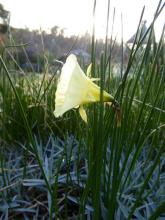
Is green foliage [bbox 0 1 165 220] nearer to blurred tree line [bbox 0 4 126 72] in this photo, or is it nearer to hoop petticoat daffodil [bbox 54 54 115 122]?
hoop petticoat daffodil [bbox 54 54 115 122]

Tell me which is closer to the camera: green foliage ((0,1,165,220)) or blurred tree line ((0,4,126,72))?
green foliage ((0,1,165,220))

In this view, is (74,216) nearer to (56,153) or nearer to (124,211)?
(124,211)

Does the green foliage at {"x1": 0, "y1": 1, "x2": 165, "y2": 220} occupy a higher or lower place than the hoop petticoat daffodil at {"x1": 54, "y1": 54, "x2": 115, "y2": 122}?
lower

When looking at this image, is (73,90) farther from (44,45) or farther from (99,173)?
(44,45)

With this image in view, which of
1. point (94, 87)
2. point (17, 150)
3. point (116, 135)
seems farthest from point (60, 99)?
point (17, 150)

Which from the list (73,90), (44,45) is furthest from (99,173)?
(44,45)

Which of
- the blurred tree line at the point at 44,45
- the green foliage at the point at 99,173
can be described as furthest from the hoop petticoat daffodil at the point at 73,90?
the blurred tree line at the point at 44,45

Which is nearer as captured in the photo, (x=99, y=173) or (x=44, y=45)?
(x=99, y=173)

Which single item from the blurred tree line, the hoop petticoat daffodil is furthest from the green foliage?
the blurred tree line

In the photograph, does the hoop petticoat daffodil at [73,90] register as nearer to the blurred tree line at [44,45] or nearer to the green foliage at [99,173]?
the green foliage at [99,173]
